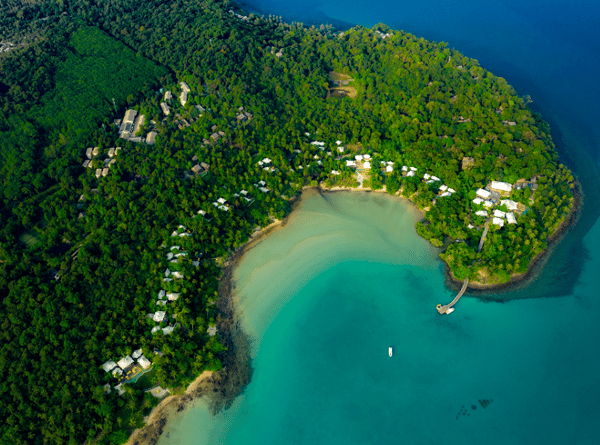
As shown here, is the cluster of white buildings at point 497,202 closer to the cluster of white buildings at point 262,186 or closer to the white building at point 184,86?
the cluster of white buildings at point 262,186

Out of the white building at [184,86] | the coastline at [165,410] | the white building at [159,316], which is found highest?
the white building at [184,86]

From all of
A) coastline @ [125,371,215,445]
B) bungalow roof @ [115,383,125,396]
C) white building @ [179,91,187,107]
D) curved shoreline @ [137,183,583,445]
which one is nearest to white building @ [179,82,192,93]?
white building @ [179,91,187,107]

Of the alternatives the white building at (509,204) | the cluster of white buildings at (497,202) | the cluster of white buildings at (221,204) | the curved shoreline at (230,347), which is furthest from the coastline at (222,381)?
the white building at (509,204)

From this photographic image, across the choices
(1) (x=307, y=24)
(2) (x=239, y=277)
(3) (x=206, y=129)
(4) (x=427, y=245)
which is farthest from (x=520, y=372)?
(1) (x=307, y=24)

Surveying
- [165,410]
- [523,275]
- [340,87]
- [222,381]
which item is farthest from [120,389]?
[340,87]

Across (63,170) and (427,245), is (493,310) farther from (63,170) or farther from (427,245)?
(63,170)

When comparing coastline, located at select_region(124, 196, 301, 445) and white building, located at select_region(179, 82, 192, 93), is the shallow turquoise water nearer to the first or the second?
coastline, located at select_region(124, 196, 301, 445)

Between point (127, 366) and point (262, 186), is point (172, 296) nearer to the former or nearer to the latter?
point (127, 366)
